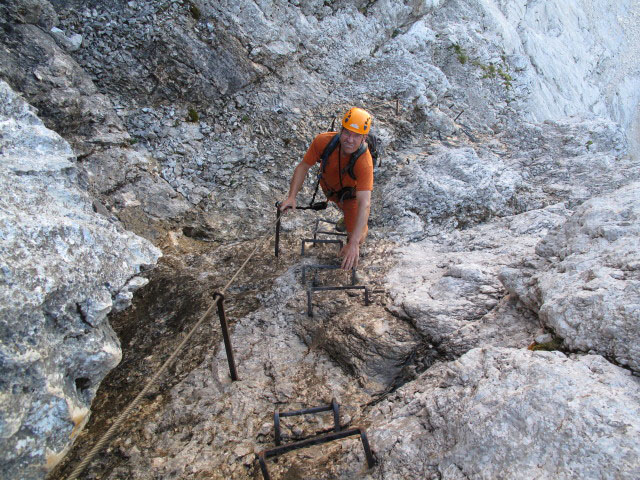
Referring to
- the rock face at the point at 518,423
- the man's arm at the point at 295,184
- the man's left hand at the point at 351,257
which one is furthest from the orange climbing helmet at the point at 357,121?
the rock face at the point at 518,423

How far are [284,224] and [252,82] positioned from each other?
13.1 feet

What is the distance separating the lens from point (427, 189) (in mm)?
7820

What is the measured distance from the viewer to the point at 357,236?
4.85m

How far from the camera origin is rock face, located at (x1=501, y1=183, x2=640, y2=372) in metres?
2.92

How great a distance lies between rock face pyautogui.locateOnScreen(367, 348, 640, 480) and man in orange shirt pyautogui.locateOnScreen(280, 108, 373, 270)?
1.91 m

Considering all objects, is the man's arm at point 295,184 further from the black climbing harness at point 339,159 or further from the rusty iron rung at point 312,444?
the rusty iron rung at point 312,444

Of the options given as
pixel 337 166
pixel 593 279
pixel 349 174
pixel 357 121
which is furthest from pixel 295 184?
pixel 593 279

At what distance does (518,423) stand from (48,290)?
158 inches

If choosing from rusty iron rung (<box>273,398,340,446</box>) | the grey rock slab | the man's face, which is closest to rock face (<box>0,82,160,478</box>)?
rusty iron rung (<box>273,398,340,446</box>)

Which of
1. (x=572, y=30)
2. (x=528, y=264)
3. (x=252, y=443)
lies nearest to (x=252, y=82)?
(x=528, y=264)

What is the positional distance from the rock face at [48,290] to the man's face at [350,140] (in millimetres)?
3153

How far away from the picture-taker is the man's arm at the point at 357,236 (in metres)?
4.58

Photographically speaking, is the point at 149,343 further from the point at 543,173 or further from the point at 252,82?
the point at 543,173

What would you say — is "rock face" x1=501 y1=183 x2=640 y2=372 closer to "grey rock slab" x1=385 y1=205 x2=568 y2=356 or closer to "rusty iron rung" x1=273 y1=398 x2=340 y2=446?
"grey rock slab" x1=385 y1=205 x2=568 y2=356
